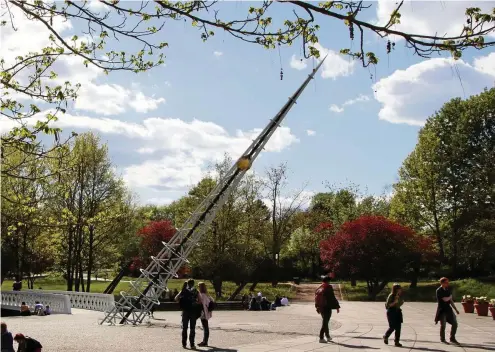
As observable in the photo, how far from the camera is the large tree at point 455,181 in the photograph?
1564 inches

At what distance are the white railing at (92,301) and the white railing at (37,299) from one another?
59.1 inches

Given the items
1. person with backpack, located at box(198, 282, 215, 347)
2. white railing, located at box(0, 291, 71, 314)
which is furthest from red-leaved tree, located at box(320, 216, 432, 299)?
person with backpack, located at box(198, 282, 215, 347)

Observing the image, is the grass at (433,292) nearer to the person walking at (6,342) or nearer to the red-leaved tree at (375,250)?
the red-leaved tree at (375,250)

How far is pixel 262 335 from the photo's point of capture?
16.4 m

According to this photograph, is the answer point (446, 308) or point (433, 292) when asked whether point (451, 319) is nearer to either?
point (446, 308)

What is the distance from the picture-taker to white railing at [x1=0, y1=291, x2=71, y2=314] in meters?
27.2

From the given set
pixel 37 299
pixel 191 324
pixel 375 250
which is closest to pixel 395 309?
pixel 191 324

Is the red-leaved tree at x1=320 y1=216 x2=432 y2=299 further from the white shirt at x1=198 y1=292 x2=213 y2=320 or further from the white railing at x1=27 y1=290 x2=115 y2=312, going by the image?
the white shirt at x1=198 y1=292 x2=213 y2=320

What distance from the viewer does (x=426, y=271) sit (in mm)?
48375

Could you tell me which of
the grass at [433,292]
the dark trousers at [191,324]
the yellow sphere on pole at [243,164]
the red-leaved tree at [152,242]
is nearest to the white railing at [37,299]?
the red-leaved tree at [152,242]

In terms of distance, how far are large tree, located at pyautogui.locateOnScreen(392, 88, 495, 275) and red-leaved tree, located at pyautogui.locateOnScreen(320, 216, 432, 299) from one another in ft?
17.8

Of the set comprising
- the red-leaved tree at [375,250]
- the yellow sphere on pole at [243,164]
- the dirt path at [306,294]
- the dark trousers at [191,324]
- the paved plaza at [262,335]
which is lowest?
the dirt path at [306,294]

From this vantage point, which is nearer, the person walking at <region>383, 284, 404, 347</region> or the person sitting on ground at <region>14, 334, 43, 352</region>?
the person sitting on ground at <region>14, 334, 43, 352</region>

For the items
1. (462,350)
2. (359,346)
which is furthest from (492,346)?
(359,346)
